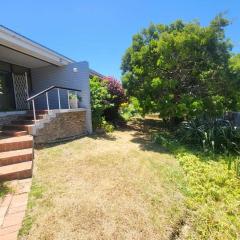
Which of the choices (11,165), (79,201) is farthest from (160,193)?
(11,165)

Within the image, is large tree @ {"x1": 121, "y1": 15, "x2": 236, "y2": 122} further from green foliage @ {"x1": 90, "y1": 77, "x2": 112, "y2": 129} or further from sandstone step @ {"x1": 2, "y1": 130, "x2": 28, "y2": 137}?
sandstone step @ {"x1": 2, "y1": 130, "x2": 28, "y2": 137}

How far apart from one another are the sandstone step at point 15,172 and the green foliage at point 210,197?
3.35 m

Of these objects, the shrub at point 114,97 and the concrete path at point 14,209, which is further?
the shrub at point 114,97

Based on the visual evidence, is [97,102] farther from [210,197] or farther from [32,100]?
[210,197]

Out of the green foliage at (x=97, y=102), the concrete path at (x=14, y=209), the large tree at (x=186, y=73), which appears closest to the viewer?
the concrete path at (x=14, y=209)

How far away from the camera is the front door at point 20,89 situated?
970 cm

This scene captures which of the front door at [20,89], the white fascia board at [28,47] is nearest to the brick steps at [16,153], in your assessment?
the white fascia board at [28,47]

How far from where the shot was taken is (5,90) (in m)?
9.21

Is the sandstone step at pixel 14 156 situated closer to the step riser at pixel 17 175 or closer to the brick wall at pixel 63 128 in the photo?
the step riser at pixel 17 175

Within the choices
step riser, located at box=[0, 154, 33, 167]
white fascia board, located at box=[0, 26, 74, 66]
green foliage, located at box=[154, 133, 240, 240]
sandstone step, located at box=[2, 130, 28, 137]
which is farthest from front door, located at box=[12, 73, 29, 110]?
green foliage, located at box=[154, 133, 240, 240]

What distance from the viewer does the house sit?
514cm

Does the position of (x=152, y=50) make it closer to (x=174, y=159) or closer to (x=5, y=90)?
(x=174, y=159)

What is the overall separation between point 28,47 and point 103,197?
5.99 m

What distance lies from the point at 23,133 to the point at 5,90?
4153mm
